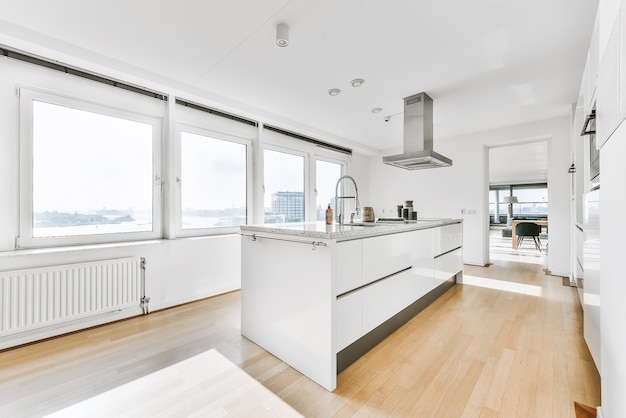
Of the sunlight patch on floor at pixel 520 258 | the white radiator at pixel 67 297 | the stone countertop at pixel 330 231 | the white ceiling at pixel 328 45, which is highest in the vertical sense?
the white ceiling at pixel 328 45

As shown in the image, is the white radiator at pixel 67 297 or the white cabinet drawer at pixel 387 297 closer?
the white cabinet drawer at pixel 387 297

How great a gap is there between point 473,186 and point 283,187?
355 cm

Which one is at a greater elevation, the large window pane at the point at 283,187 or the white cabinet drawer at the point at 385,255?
the large window pane at the point at 283,187

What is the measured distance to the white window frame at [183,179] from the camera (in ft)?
10.8

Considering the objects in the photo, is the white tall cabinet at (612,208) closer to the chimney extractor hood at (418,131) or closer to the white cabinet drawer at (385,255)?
the white cabinet drawer at (385,255)

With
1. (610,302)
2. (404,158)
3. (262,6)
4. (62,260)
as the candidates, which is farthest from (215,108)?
(610,302)

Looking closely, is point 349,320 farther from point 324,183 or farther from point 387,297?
point 324,183

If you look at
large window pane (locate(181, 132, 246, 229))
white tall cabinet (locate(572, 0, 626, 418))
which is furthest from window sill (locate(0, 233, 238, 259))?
white tall cabinet (locate(572, 0, 626, 418))

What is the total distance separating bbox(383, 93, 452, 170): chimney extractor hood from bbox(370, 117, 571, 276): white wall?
2.02 metres

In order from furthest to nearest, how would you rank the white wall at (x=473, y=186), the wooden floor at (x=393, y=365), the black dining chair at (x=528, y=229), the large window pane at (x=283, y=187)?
the black dining chair at (x=528, y=229)
the large window pane at (x=283, y=187)
the white wall at (x=473, y=186)
the wooden floor at (x=393, y=365)

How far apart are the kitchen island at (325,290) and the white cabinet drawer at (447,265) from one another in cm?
66

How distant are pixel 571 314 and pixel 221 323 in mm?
3462

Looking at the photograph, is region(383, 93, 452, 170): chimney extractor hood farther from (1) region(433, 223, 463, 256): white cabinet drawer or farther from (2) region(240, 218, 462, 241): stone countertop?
(2) region(240, 218, 462, 241): stone countertop

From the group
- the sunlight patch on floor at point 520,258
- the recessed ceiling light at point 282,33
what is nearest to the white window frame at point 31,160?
the recessed ceiling light at point 282,33
